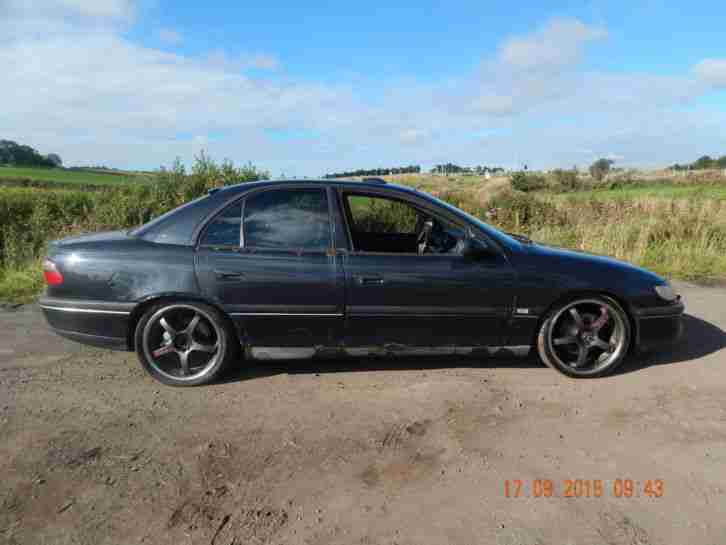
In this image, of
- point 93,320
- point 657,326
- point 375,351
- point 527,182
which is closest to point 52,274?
point 93,320

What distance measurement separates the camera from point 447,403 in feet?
10.6

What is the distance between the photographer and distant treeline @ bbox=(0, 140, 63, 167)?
53500 millimetres

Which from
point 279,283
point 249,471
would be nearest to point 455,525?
point 249,471

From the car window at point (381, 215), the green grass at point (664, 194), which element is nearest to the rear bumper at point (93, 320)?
the car window at point (381, 215)

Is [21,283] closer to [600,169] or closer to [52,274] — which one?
[52,274]

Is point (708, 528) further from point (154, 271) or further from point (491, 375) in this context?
point (154, 271)

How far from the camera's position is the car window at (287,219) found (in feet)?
11.4

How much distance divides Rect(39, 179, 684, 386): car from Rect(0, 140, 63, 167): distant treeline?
63.1 m

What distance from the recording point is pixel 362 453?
2.65 meters

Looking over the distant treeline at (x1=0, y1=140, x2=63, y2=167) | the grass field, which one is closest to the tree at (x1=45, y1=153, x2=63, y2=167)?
the distant treeline at (x1=0, y1=140, x2=63, y2=167)

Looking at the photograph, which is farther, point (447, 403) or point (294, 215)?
point (294, 215)

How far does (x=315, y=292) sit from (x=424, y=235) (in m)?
1.27

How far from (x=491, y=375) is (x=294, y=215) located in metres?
1.95
